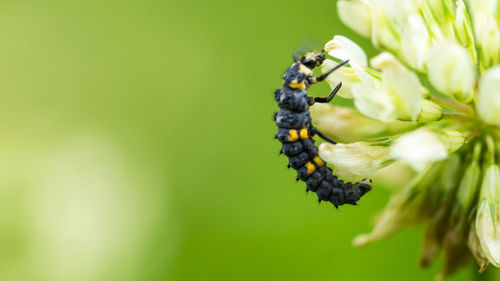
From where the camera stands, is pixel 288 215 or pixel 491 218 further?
pixel 288 215

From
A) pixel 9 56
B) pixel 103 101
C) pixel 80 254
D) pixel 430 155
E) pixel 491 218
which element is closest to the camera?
pixel 430 155

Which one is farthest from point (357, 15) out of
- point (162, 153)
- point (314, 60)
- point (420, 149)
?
point (162, 153)

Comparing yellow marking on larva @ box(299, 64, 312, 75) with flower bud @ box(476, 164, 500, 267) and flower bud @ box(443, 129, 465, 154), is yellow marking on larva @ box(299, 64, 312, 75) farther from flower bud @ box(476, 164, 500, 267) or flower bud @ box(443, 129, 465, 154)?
flower bud @ box(476, 164, 500, 267)

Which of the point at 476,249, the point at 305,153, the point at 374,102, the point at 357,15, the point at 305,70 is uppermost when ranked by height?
the point at 357,15

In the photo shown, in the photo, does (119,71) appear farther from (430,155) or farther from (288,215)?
(430,155)

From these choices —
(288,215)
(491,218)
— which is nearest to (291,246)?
(288,215)

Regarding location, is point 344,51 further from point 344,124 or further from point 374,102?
point 344,124
